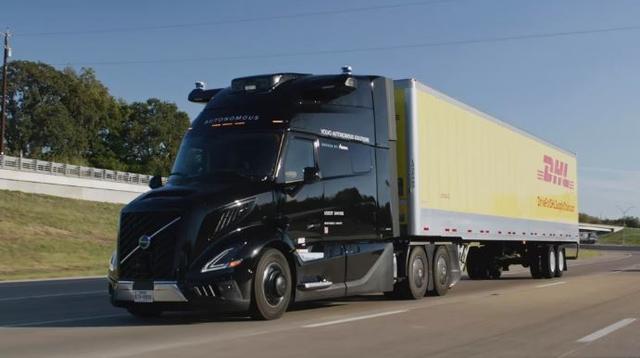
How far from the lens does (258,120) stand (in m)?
11.8

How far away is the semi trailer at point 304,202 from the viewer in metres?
10.4

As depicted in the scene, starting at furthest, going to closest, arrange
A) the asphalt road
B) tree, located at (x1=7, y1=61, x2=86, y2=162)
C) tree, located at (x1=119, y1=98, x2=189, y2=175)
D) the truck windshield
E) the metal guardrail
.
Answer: tree, located at (x1=119, y1=98, x2=189, y2=175)
tree, located at (x1=7, y1=61, x2=86, y2=162)
the metal guardrail
the truck windshield
the asphalt road

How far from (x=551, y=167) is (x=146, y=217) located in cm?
1841

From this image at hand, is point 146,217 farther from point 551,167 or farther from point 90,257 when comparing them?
point 90,257

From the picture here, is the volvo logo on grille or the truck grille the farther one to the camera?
the volvo logo on grille

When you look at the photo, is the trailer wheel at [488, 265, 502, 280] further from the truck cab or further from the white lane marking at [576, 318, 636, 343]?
the white lane marking at [576, 318, 636, 343]

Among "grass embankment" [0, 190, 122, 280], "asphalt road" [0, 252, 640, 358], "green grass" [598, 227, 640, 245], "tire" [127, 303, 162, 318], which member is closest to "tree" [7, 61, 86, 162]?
"grass embankment" [0, 190, 122, 280]

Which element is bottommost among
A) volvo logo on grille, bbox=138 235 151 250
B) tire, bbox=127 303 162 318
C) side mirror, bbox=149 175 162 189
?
tire, bbox=127 303 162 318

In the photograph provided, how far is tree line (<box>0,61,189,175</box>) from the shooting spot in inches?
3656

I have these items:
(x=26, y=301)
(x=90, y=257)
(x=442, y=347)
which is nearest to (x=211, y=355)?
(x=442, y=347)

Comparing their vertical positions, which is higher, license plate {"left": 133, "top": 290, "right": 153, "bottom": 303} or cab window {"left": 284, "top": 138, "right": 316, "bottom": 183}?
cab window {"left": 284, "top": 138, "right": 316, "bottom": 183}

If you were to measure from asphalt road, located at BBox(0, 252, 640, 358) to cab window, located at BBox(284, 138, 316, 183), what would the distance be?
2203 mm

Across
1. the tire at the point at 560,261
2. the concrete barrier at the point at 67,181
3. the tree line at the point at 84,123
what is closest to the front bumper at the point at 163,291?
the tire at the point at 560,261

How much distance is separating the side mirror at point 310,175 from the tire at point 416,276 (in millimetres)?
3841
